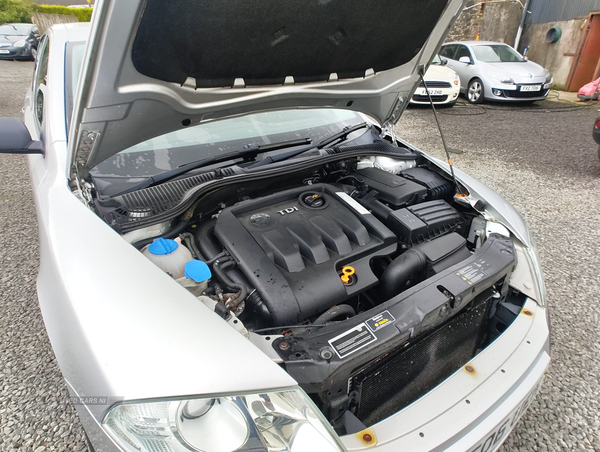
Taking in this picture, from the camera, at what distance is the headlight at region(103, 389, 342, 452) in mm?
810

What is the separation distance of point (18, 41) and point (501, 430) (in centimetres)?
1431

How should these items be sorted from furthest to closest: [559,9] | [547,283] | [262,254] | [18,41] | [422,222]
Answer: [18,41], [559,9], [547,283], [422,222], [262,254]

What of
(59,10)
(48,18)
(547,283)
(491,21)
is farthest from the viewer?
(59,10)

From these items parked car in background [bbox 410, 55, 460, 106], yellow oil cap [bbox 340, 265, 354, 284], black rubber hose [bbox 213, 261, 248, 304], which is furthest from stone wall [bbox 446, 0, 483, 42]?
black rubber hose [bbox 213, 261, 248, 304]

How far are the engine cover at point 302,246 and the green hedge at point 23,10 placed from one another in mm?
19659

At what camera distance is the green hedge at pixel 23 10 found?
15.0 meters

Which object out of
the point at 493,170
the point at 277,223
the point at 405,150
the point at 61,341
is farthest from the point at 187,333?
the point at 493,170

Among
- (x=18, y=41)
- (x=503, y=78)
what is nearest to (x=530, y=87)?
(x=503, y=78)

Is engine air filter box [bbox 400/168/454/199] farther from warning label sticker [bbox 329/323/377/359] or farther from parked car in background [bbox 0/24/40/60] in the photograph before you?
parked car in background [bbox 0/24/40/60]

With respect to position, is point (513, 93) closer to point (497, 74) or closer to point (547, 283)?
point (497, 74)

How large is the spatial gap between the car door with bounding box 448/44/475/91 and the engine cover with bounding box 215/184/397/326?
7848 mm

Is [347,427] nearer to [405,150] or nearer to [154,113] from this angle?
[154,113]

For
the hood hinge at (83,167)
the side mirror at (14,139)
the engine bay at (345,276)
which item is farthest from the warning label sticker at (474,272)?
the side mirror at (14,139)

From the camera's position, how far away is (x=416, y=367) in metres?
1.34
